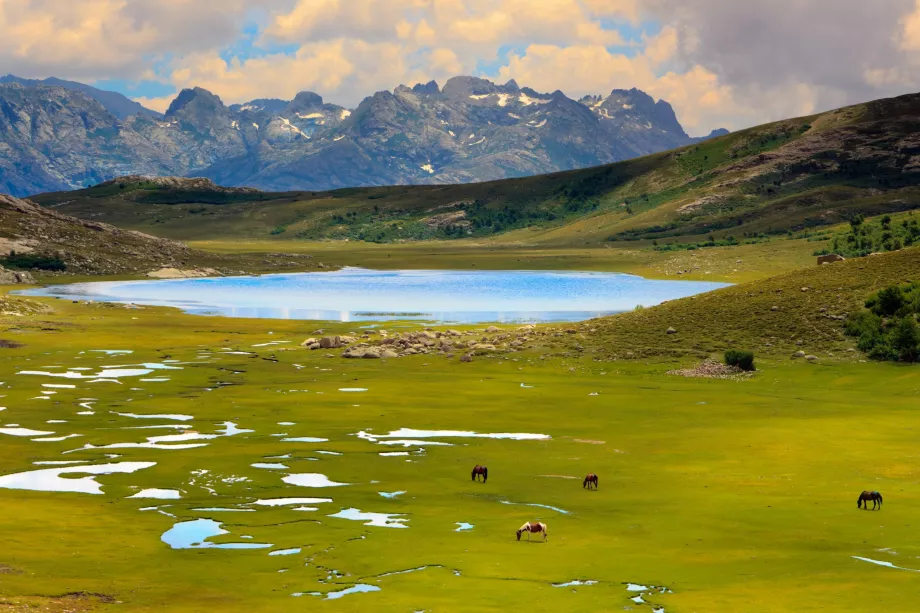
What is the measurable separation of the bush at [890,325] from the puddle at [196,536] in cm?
6691

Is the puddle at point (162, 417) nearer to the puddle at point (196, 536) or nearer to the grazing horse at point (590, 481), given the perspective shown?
the puddle at point (196, 536)

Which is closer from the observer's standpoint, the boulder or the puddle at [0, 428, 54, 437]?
the puddle at [0, 428, 54, 437]

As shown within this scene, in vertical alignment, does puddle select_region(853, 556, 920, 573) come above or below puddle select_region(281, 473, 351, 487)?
above

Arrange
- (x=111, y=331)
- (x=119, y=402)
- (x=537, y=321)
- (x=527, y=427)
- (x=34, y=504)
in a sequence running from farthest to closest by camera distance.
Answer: (x=537, y=321)
(x=111, y=331)
(x=119, y=402)
(x=527, y=427)
(x=34, y=504)

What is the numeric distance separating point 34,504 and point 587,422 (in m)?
34.4

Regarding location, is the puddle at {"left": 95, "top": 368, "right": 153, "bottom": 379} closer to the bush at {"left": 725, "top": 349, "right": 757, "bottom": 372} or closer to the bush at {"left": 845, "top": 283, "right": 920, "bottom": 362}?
the bush at {"left": 725, "top": 349, "right": 757, "bottom": 372}

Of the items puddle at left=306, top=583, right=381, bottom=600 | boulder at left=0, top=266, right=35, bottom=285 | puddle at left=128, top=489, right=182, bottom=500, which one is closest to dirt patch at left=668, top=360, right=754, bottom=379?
puddle at left=128, top=489, right=182, bottom=500

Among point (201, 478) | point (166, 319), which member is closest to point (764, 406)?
point (201, 478)

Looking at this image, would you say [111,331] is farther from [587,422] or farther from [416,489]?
[416,489]

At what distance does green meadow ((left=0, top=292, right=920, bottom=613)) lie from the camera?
33.2 metres

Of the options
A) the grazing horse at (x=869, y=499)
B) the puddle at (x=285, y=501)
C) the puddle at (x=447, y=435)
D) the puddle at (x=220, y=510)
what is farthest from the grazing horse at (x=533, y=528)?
the puddle at (x=447, y=435)

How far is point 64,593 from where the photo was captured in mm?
31891

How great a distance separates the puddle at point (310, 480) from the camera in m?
49.3

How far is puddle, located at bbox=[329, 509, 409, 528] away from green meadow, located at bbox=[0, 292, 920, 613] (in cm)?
37
